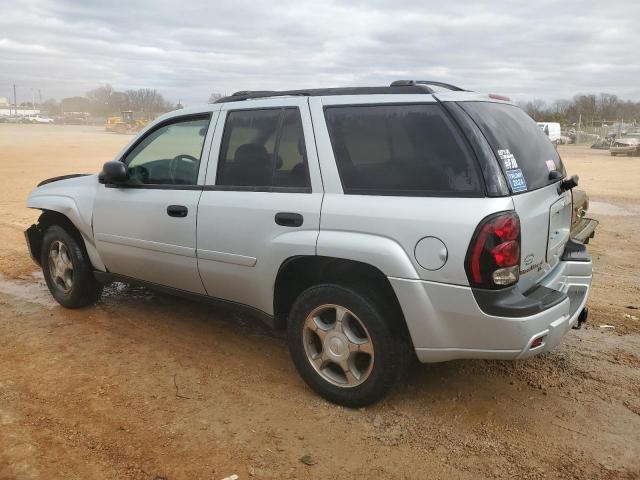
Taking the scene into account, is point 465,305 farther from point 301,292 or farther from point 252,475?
point 252,475

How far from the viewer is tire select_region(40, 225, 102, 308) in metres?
4.83

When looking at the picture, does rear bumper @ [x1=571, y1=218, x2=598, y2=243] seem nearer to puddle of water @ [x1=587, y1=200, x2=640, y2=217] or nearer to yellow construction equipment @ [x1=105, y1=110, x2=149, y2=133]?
puddle of water @ [x1=587, y1=200, x2=640, y2=217]

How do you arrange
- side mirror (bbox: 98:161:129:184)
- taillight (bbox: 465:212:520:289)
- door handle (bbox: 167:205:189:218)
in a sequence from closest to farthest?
taillight (bbox: 465:212:520:289) → door handle (bbox: 167:205:189:218) → side mirror (bbox: 98:161:129:184)

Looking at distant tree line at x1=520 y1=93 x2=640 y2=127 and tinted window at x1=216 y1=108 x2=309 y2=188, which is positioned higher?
distant tree line at x1=520 y1=93 x2=640 y2=127

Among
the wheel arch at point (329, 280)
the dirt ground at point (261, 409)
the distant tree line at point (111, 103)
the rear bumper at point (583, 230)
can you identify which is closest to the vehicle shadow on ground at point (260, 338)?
the dirt ground at point (261, 409)

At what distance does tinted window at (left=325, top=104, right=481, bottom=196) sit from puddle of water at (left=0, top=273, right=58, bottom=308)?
3.46 metres

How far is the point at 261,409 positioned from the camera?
3373 millimetres

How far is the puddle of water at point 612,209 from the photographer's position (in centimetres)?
1085

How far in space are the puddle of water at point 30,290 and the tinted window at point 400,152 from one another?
11.4 ft

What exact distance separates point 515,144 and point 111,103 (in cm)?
9625

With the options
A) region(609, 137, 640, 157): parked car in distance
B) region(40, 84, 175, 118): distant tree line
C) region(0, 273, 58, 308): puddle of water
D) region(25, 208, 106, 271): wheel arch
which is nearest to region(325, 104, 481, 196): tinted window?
region(25, 208, 106, 271): wheel arch

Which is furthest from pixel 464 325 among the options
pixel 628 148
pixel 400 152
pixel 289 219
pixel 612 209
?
pixel 628 148

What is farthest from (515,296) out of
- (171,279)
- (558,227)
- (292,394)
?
(171,279)

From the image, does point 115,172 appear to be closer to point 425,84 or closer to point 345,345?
point 345,345
